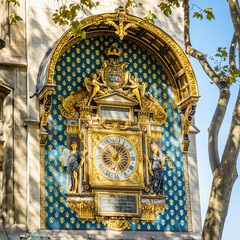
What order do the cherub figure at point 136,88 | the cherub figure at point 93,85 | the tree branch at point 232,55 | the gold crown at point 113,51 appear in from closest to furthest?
the tree branch at point 232,55, the cherub figure at point 93,85, the cherub figure at point 136,88, the gold crown at point 113,51

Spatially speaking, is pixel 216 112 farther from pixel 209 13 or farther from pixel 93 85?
pixel 93 85

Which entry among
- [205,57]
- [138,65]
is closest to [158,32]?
[138,65]

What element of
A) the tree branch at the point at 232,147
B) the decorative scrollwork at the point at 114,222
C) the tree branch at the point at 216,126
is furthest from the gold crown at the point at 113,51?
the tree branch at the point at 232,147

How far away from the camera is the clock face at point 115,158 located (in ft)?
81.5

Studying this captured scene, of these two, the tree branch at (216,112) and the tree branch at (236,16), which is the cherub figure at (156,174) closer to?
the tree branch at (216,112)

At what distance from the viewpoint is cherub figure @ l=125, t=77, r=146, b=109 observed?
2566cm

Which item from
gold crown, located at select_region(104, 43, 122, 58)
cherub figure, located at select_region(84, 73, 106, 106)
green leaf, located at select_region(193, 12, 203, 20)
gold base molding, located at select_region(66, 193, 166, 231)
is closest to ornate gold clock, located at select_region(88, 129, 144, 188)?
gold base molding, located at select_region(66, 193, 166, 231)

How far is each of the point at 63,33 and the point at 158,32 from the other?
3.07 m

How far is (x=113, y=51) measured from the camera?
26.0 m

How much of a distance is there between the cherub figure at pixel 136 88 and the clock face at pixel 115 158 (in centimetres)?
147

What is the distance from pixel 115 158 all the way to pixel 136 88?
2390mm

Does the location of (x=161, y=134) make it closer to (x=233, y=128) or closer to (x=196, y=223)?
(x=196, y=223)

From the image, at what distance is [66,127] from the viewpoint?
25.0 meters

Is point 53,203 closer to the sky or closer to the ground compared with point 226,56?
closer to the ground
